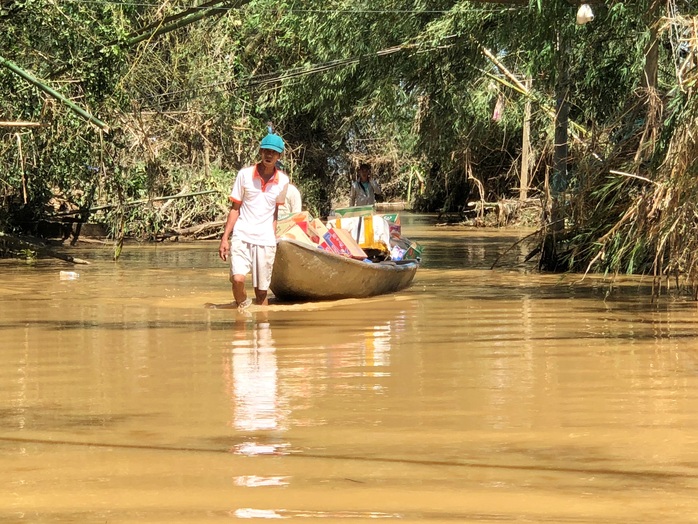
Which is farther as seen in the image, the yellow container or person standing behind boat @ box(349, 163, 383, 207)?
person standing behind boat @ box(349, 163, 383, 207)

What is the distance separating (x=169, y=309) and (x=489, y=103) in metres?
16.8

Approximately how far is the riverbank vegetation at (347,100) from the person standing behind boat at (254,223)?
320 centimetres

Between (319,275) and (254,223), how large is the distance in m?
1.24

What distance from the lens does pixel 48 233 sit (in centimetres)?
2466

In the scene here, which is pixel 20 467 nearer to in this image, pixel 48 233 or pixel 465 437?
pixel 465 437

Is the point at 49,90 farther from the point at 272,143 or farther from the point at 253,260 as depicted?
the point at 272,143

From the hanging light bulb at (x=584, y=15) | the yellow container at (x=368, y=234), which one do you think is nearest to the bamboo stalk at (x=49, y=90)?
the yellow container at (x=368, y=234)

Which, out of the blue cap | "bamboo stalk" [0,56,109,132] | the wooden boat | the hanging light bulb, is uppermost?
the hanging light bulb

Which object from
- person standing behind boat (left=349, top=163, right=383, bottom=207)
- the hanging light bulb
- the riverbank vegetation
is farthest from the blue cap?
person standing behind boat (left=349, top=163, right=383, bottom=207)

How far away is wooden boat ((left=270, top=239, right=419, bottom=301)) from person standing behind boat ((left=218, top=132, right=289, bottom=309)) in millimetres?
409

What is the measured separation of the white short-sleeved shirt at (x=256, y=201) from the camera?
479 inches

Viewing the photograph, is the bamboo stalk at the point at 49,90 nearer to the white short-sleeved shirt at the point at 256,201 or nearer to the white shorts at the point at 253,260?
the white short-sleeved shirt at the point at 256,201

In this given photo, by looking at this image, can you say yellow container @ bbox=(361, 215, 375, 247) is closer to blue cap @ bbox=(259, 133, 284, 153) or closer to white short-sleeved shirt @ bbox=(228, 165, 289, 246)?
white short-sleeved shirt @ bbox=(228, 165, 289, 246)

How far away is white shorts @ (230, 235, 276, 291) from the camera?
12.3m
